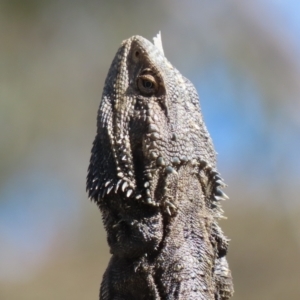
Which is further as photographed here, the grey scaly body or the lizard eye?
the lizard eye

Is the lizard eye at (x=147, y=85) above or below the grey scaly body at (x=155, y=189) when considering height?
above

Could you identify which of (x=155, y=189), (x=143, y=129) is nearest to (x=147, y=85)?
(x=143, y=129)

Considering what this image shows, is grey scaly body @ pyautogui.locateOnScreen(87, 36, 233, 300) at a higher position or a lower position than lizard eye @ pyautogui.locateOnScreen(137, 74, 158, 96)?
lower

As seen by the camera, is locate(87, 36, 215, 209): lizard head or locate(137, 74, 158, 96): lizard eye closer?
locate(87, 36, 215, 209): lizard head

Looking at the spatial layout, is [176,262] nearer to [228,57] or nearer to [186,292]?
[186,292]

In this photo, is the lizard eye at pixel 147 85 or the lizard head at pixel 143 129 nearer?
the lizard head at pixel 143 129
